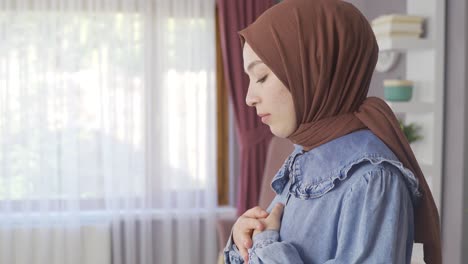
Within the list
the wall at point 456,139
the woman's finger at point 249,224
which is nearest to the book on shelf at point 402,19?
the wall at point 456,139

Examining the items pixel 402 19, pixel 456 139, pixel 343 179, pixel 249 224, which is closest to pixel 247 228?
pixel 249 224

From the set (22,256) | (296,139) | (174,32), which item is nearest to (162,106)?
(174,32)

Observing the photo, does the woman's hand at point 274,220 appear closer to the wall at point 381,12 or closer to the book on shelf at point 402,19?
the book on shelf at point 402,19

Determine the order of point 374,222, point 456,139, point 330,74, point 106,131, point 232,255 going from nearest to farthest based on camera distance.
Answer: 1. point 374,222
2. point 330,74
3. point 232,255
4. point 456,139
5. point 106,131

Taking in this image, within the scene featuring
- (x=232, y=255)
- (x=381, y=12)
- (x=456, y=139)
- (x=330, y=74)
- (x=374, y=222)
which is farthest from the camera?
(x=381, y=12)

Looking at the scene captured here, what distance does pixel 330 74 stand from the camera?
2.83 feet

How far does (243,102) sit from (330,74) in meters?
2.67

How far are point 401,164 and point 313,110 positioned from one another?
16 cm

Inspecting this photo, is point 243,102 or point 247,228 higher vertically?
point 243,102

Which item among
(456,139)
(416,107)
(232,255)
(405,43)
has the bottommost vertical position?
(232,255)

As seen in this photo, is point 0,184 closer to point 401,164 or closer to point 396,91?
point 396,91

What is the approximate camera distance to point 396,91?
241 cm

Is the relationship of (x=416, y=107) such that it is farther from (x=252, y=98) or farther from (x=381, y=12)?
(x=252, y=98)

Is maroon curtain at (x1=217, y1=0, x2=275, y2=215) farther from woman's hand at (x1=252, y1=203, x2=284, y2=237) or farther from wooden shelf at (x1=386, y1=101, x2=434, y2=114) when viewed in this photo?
woman's hand at (x1=252, y1=203, x2=284, y2=237)
